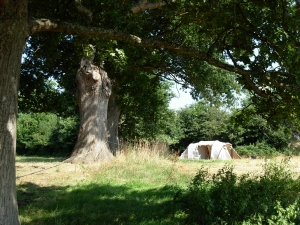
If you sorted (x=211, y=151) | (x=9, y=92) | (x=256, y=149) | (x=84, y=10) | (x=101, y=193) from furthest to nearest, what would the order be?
(x=256, y=149)
(x=211, y=151)
(x=101, y=193)
(x=84, y=10)
(x=9, y=92)

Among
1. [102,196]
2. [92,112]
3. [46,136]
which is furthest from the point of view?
[46,136]

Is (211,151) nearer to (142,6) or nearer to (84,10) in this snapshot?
(142,6)

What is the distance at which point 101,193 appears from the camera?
7.29 meters

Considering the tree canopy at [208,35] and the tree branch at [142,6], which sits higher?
the tree branch at [142,6]

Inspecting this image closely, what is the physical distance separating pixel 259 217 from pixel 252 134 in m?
29.3

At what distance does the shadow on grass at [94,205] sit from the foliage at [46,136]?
24754mm

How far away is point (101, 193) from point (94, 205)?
88 centimetres

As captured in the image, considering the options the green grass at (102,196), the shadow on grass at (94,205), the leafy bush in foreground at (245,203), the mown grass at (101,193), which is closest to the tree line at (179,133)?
the mown grass at (101,193)

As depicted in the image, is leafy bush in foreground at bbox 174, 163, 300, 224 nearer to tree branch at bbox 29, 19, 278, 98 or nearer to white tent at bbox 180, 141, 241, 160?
tree branch at bbox 29, 19, 278, 98

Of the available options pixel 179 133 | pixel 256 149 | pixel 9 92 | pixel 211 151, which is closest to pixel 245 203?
pixel 9 92

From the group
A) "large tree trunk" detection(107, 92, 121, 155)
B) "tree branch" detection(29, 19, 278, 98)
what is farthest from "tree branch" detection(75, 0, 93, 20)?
"large tree trunk" detection(107, 92, 121, 155)

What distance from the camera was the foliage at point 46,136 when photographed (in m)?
32.5

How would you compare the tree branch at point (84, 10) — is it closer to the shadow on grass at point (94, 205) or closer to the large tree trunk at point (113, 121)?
the shadow on grass at point (94, 205)

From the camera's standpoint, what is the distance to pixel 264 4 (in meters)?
5.11
